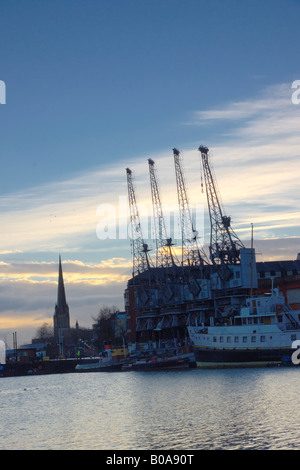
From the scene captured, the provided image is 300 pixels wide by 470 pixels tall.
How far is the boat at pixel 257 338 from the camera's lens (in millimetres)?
83000

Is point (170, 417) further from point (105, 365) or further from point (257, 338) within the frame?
point (105, 365)

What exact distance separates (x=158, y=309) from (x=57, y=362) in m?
27.7

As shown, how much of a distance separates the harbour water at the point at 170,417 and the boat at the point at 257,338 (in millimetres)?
7605

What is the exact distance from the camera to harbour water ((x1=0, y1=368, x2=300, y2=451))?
124ft

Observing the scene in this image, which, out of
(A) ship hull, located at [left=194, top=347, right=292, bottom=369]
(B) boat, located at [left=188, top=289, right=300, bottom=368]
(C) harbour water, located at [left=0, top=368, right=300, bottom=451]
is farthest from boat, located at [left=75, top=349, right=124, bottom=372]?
(C) harbour water, located at [left=0, top=368, right=300, bottom=451]

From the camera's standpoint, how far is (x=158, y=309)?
140 meters

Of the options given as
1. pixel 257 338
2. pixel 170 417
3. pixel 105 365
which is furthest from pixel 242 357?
pixel 105 365

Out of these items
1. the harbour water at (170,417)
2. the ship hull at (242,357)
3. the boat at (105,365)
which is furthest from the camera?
the boat at (105,365)

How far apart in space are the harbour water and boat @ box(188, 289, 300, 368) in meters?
7.60

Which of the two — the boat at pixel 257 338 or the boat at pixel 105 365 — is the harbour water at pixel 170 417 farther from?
the boat at pixel 105 365

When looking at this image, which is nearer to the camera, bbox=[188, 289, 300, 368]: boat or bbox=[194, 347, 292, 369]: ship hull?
bbox=[194, 347, 292, 369]: ship hull

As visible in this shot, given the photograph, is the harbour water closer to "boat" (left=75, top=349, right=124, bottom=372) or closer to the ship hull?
the ship hull

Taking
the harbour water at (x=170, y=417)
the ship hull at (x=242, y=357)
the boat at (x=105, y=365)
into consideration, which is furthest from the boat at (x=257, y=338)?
the boat at (x=105, y=365)
